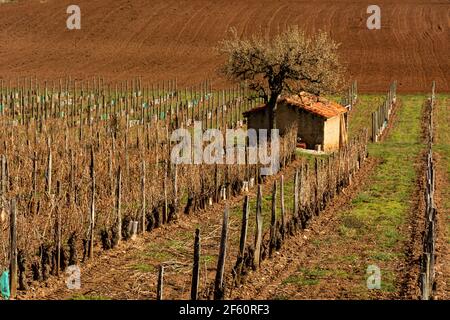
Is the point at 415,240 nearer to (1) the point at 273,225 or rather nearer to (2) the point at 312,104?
(1) the point at 273,225

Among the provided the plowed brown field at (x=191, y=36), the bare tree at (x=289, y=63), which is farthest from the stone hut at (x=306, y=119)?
the plowed brown field at (x=191, y=36)

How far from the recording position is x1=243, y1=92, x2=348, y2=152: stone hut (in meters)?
38.5

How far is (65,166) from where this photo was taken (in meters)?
26.3

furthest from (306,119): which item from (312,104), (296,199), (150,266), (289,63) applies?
(150,266)

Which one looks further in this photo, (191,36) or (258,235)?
(191,36)

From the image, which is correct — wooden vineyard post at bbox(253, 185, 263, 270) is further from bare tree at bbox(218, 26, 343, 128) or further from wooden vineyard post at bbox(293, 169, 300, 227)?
bare tree at bbox(218, 26, 343, 128)

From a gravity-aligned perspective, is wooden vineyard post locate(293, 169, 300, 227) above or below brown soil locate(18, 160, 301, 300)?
above

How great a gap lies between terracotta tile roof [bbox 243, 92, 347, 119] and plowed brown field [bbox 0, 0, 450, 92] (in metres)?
28.0

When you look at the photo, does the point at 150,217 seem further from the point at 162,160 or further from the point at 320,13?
the point at 320,13

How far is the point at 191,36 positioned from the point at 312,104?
157 feet

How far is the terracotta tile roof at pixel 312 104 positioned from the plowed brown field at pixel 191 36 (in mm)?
27990

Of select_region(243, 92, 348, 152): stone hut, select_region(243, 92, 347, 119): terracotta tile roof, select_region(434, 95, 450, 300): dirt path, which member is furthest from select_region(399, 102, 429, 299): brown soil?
select_region(243, 92, 347, 119): terracotta tile roof

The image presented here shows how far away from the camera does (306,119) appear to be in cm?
3884

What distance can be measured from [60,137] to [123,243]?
11.5m
